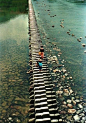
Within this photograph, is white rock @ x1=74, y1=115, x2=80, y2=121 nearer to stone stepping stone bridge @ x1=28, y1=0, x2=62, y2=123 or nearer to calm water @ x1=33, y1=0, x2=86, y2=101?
stone stepping stone bridge @ x1=28, y1=0, x2=62, y2=123

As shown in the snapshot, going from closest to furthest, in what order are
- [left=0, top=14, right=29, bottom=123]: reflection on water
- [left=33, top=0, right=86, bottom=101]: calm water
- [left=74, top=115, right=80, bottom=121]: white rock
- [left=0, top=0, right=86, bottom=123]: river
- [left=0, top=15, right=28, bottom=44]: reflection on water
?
[left=74, top=115, right=80, bottom=121]: white rock < [left=0, top=14, right=29, bottom=123]: reflection on water < [left=0, top=0, right=86, bottom=123]: river < [left=33, top=0, right=86, bottom=101]: calm water < [left=0, top=15, right=28, bottom=44]: reflection on water

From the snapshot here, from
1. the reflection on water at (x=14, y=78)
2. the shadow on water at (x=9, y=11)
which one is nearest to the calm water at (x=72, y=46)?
the reflection on water at (x=14, y=78)

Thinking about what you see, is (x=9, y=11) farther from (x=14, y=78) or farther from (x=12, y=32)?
(x=14, y=78)

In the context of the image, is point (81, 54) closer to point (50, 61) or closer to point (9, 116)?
point (50, 61)

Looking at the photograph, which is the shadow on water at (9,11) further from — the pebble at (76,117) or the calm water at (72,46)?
the pebble at (76,117)

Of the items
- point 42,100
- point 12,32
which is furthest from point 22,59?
point 12,32

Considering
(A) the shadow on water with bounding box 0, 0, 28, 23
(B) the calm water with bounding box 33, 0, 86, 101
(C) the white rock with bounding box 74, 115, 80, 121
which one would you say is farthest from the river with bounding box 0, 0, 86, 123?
(A) the shadow on water with bounding box 0, 0, 28, 23

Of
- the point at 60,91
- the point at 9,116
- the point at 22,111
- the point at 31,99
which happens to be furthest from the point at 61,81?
the point at 9,116

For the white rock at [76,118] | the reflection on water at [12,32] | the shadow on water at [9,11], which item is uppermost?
the shadow on water at [9,11]

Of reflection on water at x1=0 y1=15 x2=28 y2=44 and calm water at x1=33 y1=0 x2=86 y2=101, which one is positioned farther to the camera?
reflection on water at x1=0 y1=15 x2=28 y2=44
